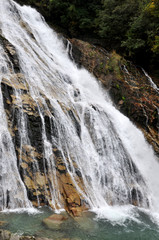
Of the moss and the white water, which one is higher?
the moss

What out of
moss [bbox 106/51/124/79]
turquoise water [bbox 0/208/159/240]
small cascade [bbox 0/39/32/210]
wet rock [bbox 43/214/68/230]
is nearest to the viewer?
turquoise water [bbox 0/208/159/240]

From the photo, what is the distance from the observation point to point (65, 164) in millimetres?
8281

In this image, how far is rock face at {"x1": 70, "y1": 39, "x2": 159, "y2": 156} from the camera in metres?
13.1

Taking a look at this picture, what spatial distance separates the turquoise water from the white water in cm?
53

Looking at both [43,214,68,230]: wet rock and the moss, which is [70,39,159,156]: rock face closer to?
the moss

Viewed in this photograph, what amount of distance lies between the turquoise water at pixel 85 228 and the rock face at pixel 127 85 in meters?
5.82

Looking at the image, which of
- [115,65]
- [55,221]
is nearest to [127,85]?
[115,65]

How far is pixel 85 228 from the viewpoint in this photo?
6.11 meters

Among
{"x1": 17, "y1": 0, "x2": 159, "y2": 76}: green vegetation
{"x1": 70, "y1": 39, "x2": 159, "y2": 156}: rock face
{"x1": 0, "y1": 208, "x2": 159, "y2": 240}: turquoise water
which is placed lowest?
{"x1": 0, "y1": 208, "x2": 159, "y2": 240}: turquoise water

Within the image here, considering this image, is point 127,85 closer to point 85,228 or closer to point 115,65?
point 115,65

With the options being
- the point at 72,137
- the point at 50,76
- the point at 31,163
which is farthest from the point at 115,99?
the point at 31,163

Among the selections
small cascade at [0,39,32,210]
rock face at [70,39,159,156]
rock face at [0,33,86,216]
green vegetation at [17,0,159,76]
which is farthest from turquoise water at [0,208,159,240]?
green vegetation at [17,0,159,76]

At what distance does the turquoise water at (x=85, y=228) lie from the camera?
214 inches

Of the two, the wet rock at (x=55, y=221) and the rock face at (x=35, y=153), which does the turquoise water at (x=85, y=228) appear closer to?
the wet rock at (x=55, y=221)
